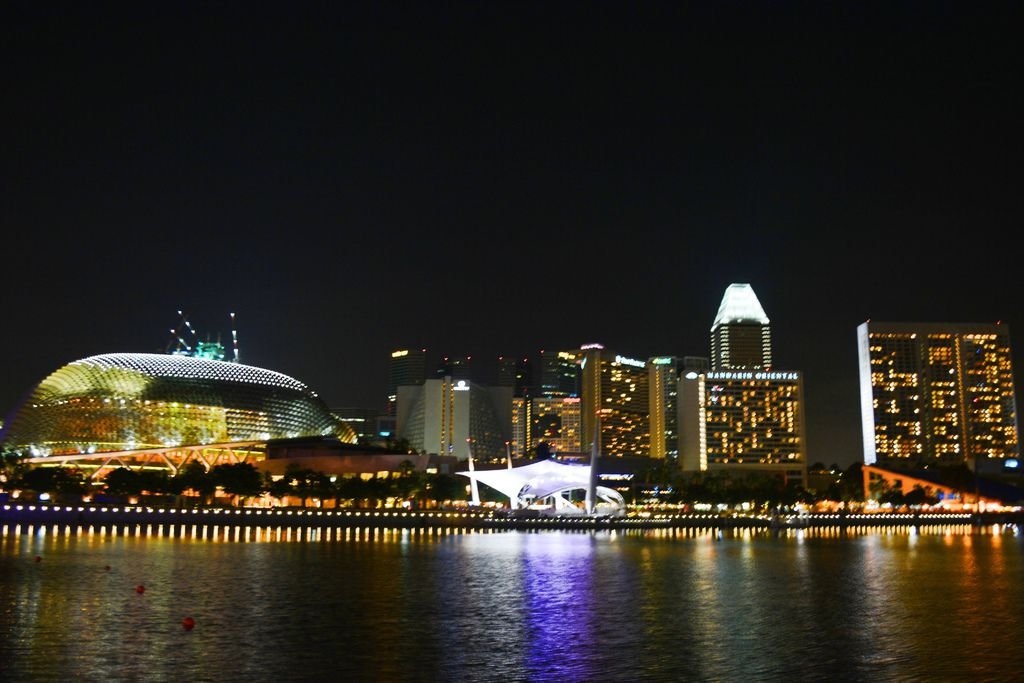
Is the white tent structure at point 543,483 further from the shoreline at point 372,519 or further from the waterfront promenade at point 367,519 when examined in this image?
the shoreline at point 372,519

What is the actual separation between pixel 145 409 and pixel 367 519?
42433mm

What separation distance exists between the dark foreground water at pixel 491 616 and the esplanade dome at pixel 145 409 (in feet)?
206

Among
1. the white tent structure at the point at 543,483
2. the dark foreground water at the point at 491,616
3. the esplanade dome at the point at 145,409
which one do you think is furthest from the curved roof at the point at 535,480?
the dark foreground water at the point at 491,616

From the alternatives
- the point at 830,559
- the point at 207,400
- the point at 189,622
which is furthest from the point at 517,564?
the point at 207,400

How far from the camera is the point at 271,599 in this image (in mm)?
32750

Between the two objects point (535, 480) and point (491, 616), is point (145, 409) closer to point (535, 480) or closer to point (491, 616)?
point (535, 480)

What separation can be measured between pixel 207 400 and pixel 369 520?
146 ft

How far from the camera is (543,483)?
106688mm

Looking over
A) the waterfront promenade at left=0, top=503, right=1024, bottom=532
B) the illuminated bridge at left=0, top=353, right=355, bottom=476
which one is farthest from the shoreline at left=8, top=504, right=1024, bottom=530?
the illuminated bridge at left=0, top=353, right=355, bottom=476

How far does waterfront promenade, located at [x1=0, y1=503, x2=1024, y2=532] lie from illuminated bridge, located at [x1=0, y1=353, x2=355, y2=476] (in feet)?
94.8

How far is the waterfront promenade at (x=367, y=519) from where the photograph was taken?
7612cm

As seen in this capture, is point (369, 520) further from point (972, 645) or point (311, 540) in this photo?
point (972, 645)

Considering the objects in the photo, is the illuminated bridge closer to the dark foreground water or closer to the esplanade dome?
the esplanade dome

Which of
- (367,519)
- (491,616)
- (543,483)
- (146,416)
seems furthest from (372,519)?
(491,616)
